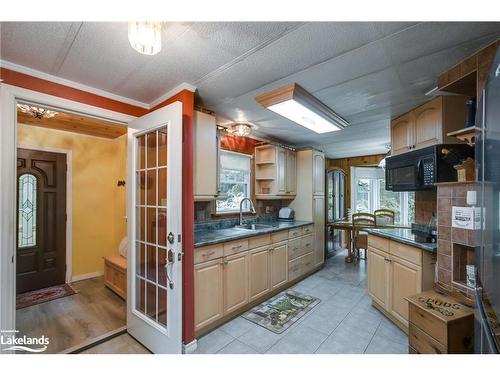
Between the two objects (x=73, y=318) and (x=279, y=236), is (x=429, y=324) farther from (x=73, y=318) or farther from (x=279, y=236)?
(x=73, y=318)

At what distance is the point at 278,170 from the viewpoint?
11.7 ft

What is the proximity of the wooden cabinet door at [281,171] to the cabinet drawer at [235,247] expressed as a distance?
1.35 meters

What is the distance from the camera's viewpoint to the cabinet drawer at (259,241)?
2.53 m

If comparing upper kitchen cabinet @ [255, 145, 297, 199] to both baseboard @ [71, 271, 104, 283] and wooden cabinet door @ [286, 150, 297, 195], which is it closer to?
A: wooden cabinet door @ [286, 150, 297, 195]

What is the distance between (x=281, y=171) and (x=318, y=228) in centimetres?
123

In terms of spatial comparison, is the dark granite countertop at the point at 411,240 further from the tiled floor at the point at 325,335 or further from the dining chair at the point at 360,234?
the dining chair at the point at 360,234

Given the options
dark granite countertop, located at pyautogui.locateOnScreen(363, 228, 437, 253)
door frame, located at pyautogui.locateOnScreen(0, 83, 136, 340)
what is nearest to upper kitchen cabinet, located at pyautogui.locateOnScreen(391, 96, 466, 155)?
dark granite countertop, located at pyautogui.locateOnScreen(363, 228, 437, 253)

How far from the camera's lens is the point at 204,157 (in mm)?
2154

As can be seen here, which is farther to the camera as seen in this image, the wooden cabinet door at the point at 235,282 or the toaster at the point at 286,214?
the toaster at the point at 286,214

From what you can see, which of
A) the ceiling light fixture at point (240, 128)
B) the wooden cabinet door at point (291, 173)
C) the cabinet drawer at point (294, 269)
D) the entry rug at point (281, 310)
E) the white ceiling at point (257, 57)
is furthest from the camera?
the wooden cabinet door at point (291, 173)

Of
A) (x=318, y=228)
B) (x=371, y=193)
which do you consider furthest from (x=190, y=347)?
(x=371, y=193)

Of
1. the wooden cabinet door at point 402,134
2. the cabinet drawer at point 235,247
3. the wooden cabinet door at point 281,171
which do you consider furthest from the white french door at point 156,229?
the wooden cabinet door at point 402,134

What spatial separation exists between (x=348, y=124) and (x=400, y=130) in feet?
1.85
